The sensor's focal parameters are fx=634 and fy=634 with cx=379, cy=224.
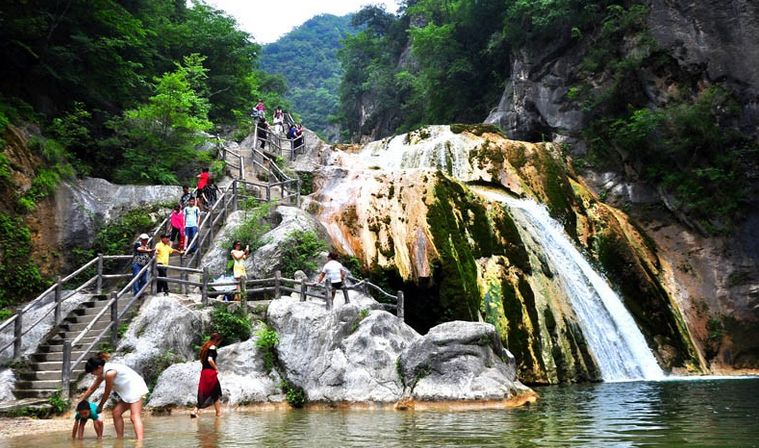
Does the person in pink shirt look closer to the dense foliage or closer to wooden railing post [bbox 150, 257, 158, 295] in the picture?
wooden railing post [bbox 150, 257, 158, 295]

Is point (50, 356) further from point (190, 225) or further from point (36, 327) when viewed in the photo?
point (190, 225)

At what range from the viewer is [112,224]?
17406 millimetres

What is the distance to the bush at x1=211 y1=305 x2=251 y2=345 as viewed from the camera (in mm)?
12750

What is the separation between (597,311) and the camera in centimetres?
1867

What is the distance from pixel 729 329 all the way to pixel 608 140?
884cm

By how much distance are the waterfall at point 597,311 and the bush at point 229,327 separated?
386 inches

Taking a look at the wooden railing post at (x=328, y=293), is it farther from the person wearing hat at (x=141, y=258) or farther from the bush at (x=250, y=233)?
the person wearing hat at (x=141, y=258)

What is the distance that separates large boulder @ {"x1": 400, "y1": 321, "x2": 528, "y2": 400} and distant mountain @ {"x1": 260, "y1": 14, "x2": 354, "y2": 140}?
197 feet

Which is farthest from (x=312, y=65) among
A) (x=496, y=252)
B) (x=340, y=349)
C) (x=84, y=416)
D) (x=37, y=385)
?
(x=84, y=416)

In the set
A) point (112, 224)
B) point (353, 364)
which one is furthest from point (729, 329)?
point (112, 224)

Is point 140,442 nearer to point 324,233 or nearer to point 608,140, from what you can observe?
point 324,233

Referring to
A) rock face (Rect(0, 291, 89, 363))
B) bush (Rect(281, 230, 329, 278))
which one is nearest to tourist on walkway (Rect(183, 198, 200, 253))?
bush (Rect(281, 230, 329, 278))

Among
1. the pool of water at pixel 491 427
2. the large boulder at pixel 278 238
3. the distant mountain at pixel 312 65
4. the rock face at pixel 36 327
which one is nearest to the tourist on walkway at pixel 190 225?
the large boulder at pixel 278 238

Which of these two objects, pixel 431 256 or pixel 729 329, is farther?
pixel 729 329
